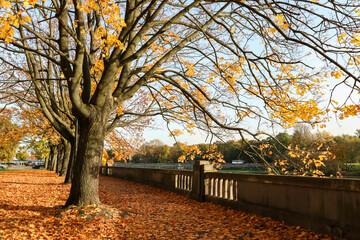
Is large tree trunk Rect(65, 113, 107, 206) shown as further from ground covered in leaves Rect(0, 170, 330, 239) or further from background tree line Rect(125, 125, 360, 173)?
background tree line Rect(125, 125, 360, 173)

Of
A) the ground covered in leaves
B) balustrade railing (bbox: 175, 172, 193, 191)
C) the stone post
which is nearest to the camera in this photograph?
the ground covered in leaves

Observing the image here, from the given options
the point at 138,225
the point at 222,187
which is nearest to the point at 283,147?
the point at 222,187

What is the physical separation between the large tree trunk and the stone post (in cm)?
397

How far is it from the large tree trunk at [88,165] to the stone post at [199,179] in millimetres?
3967

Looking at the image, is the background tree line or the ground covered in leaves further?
the background tree line

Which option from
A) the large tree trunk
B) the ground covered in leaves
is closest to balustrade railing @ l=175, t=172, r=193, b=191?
the ground covered in leaves

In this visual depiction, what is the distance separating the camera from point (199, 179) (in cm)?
998

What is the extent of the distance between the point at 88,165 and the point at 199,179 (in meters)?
4.43

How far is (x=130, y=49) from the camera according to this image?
7555 millimetres

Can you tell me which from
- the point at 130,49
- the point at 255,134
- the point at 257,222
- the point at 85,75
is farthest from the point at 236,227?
the point at 85,75

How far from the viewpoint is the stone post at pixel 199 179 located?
9.72 meters

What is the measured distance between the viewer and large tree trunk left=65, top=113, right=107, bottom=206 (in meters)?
6.98

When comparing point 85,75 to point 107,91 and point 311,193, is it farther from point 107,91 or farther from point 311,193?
point 311,193

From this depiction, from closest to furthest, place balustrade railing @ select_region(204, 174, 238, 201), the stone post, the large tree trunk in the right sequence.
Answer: the large tree trunk, balustrade railing @ select_region(204, 174, 238, 201), the stone post
